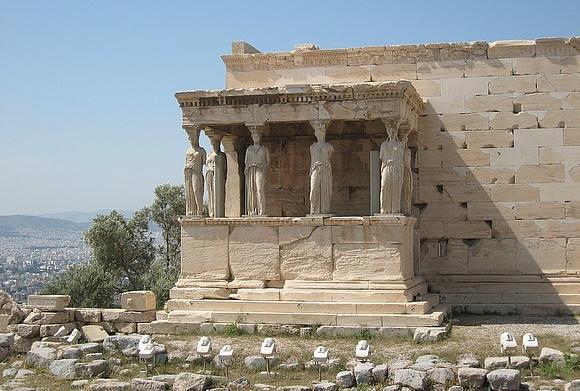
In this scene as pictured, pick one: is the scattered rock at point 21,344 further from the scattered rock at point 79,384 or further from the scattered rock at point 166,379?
the scattered rock at point 166,379

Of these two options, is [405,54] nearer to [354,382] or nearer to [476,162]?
[476,162]

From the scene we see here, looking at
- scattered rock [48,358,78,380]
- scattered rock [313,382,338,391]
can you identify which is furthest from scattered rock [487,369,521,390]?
scattered rock [48,358,78,380]

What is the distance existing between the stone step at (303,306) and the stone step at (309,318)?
137mm

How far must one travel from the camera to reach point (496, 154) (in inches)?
713

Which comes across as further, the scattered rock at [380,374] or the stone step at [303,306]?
the stone step at [303,306]

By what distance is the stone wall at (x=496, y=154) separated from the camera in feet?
58.5

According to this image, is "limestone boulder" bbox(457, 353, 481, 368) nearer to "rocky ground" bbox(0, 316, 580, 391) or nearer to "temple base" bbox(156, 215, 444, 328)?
"rocky ground" bbox(0, 316, 580, 391)

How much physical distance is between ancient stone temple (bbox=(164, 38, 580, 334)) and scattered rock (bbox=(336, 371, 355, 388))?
347cm

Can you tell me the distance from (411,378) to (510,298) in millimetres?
7024

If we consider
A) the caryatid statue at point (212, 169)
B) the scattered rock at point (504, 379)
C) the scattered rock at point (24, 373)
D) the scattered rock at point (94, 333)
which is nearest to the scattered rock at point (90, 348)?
the scattered rock at point (24, 373)

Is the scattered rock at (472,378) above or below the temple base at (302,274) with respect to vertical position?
below

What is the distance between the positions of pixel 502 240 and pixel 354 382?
23.7 ft

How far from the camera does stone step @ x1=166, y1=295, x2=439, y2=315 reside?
1543 centimetres

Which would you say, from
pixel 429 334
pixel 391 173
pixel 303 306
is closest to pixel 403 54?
pixel 391 173
